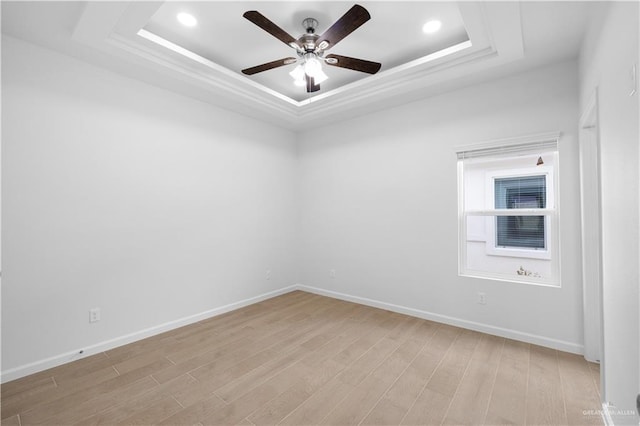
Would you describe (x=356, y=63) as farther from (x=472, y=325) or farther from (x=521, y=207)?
(x=472, y=325)

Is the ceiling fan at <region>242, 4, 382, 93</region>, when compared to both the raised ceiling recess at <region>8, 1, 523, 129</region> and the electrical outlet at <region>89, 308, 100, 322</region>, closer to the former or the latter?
the raised ceiling recess at <region>8, 1, 523, 129</region>

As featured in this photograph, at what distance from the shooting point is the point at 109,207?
2.88m

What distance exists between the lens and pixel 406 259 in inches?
148

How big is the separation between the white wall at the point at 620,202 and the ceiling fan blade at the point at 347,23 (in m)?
1.35

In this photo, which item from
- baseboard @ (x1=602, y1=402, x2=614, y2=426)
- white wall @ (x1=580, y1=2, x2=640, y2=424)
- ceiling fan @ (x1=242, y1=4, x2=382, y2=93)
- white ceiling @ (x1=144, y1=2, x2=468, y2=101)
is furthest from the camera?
white ceiling @ (x1=144, y1=2, x2=468, y2=101)

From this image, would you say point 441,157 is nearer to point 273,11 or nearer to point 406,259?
point 406,259

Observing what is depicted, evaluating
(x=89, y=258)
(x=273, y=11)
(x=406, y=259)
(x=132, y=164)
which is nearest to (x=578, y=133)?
(x=406, y=259)

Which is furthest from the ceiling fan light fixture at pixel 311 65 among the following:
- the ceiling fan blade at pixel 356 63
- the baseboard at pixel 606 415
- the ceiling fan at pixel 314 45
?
the baseboard at pixel 606 415

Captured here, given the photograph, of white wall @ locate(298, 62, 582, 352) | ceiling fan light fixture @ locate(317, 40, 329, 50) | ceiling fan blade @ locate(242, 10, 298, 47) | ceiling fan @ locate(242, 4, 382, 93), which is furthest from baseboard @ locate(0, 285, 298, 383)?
ceiling fan light fixture @ locate(317, 40, 329, 50)

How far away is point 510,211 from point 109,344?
4.35m

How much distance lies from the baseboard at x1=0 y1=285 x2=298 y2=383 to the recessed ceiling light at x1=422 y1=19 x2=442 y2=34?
3.86m

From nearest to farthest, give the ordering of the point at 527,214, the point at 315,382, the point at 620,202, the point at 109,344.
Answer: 1. the point at 620,202
2. the point at 315,382
3. the point at 109,344
4. the point at 527,214

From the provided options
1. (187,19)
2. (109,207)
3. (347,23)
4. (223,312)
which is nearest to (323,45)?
(347,23)

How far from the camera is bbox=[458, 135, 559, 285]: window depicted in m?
2.95
